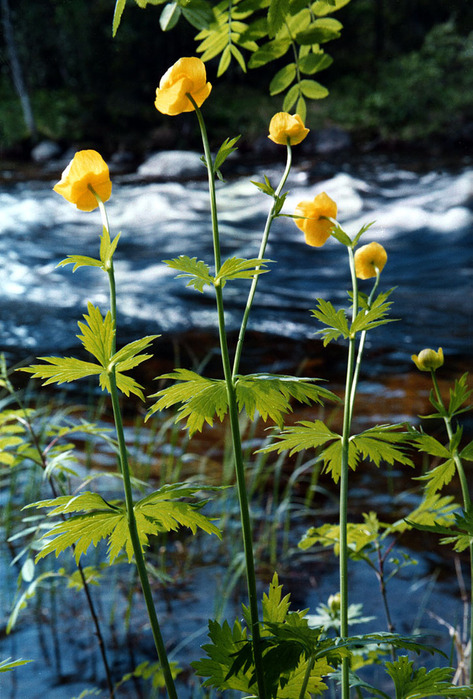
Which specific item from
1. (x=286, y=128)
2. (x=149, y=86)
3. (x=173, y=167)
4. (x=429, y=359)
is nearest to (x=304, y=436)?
(x=429, y=359)

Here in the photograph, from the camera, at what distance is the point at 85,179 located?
0.67 meters

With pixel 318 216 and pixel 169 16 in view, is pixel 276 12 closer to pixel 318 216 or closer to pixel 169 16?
pixel 169 16

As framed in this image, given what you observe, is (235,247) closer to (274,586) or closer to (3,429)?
(3,429)

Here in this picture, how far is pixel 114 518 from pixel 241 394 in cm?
18

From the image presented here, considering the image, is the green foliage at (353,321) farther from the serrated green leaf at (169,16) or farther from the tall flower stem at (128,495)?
the serrated green leaf at (169,16)

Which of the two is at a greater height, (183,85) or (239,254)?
(183,85)

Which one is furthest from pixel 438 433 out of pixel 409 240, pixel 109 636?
pixel 409 240

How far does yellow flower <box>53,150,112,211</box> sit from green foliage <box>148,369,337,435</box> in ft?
0.69

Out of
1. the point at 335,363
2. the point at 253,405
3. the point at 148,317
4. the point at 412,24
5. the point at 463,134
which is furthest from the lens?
the point at 412,24

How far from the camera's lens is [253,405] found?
0.67 m

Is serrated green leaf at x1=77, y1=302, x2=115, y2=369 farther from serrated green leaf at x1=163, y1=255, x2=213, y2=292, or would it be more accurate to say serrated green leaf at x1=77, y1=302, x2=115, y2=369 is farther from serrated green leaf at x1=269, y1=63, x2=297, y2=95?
serrated green leaf at x1=269, y1=63, x2=297, y2=95

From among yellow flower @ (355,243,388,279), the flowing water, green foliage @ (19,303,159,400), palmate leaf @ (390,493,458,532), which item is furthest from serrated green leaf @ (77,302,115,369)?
the flowing water

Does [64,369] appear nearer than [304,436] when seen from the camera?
Yes

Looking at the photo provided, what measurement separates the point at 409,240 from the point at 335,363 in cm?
324
